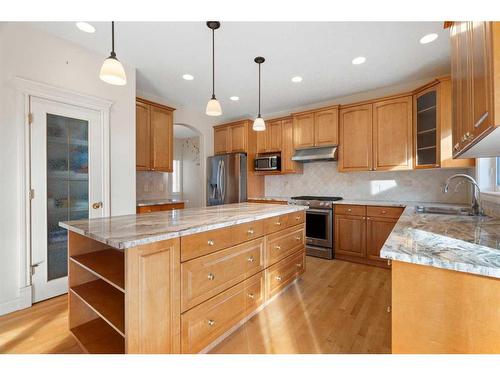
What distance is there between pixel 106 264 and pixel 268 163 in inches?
130

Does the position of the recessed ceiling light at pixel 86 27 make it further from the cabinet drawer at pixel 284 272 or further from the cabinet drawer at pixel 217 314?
the cabinet drawer at pixel 284 272

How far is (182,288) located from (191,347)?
14.8 inches

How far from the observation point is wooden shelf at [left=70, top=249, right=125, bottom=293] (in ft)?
3.96

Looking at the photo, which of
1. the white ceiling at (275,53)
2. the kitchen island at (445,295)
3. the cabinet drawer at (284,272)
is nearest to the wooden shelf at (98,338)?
the cabinet drawer at (284,272)

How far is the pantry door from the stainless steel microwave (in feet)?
8.62

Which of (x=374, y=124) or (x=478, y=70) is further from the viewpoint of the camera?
(x=374, y=124)

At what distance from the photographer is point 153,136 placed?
135 inches

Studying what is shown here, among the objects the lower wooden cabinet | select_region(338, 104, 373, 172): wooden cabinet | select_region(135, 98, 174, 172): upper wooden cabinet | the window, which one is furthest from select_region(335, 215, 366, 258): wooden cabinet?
the window

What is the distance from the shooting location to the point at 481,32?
0.84 meters

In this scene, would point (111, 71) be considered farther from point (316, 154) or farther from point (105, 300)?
point (316, 154)

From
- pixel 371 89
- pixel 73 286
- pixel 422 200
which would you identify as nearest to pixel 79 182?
pixel 73 286

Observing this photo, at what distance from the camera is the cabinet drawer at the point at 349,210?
3.20 metres
